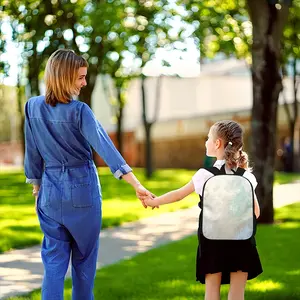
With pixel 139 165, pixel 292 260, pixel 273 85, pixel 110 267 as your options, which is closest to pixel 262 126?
pixel 273 85

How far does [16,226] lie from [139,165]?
3595 centimetres

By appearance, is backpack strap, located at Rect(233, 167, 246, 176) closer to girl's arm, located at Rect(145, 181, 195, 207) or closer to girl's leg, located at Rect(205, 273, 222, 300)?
girl's arm, located at Rect(145, 181, 195, 207)

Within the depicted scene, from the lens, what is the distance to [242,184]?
4.18 meters

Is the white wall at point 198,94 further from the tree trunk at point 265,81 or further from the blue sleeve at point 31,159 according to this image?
the blue sleeve at point 31,159

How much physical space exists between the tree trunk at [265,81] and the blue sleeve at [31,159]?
758cm

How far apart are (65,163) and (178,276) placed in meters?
3.03

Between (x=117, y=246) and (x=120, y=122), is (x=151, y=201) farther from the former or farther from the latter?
(x=120, y=122)

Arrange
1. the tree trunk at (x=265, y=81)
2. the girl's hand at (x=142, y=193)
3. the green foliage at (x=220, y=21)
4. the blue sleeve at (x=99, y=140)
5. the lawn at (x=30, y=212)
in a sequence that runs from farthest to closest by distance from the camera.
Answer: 1. the green foliage at (x=220, y=21)
2. the tree trunk at (x=265, y=81)
3. the lawn at (x=30, y=212)
4. the girl's hand at (x=142, y=193)
5. the blue sleeve at (x=99, y=140)

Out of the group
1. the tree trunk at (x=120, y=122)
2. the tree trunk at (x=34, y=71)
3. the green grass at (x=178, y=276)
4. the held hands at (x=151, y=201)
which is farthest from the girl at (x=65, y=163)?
the tree trunk at (x=120, y=122)

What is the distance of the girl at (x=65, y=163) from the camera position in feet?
13.8

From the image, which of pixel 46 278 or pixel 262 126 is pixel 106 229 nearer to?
pixel 262 126

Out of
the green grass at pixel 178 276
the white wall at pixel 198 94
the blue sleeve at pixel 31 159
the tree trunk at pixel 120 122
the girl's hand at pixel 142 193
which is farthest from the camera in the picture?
the white wall at pixel 198 94

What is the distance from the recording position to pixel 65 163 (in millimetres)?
4254

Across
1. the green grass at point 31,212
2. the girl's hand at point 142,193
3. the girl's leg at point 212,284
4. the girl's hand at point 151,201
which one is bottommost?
the green grass at point 31,212
